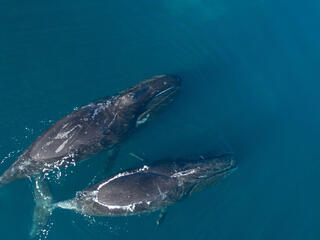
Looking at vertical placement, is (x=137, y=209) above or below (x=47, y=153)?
below

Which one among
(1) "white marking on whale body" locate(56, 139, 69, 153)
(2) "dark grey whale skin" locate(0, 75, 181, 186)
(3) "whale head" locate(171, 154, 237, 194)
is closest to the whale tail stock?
(2) "dark grey whale skin" locate(0, 75, 181, 186)

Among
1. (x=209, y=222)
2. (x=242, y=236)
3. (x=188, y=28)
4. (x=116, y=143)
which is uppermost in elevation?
(x=188, y=28)

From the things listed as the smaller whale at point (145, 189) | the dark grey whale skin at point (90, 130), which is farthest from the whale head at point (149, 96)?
the smaller whale at point (145, 189)

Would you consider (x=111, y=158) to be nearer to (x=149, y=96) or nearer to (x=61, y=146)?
(x=61, y=146)

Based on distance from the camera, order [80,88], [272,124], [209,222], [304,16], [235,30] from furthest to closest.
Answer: [304,16]
[235,30]
[272,124]
[80,88]
[209,222]

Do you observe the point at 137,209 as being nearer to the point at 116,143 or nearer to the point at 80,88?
the point at 116,143

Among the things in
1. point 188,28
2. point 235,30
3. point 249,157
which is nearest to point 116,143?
point 249,157

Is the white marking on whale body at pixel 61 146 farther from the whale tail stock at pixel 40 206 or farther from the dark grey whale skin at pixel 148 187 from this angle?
the dark grey whale skin at pixel 148 187
